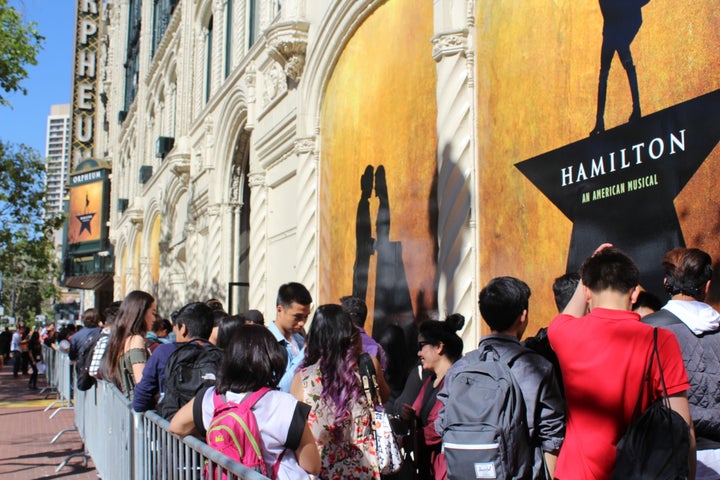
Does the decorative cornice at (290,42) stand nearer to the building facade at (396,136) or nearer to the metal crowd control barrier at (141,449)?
the building facade at (396,136)

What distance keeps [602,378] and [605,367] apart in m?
0.05

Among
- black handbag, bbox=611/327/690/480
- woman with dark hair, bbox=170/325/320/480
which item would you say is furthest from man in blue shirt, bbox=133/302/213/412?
black handbag, bbox=611/327/690/480

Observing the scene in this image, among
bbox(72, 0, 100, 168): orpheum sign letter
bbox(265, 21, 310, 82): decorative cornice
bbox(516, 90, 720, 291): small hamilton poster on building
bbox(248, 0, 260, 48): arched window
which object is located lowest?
bbox(516, 90, 720, 291): small hamilton poster on building

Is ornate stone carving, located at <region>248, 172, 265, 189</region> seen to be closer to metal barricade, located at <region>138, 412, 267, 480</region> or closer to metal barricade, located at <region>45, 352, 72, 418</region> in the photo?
metal barricade, located at <region>45, 352, 72, 418</region>

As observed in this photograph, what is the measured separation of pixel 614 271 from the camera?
3088mm

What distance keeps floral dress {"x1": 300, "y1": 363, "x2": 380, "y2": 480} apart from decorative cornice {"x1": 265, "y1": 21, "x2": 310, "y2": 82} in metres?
9.70

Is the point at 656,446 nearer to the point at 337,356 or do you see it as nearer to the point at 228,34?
the point at 337,356

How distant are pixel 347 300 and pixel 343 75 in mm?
6099

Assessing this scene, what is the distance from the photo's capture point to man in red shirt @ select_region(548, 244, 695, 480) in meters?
2.90

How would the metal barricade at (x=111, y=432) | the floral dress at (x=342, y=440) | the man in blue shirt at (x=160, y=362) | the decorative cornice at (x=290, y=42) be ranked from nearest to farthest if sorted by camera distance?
the floral dress at (x=342, y=440) → the man in blue shirt at (x=160, y=362) → the metal barricade at (x=111, y=432) → the decorative cornice at (x=290, y=42)

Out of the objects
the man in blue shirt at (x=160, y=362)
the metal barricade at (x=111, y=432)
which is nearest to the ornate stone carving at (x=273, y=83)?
the metal barricade at (x=111, y=432)

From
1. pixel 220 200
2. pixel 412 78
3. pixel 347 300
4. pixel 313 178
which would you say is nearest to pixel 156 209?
pixel 220 200

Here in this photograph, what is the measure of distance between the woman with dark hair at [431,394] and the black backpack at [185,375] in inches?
50.2

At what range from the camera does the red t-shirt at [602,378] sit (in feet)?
9.52
